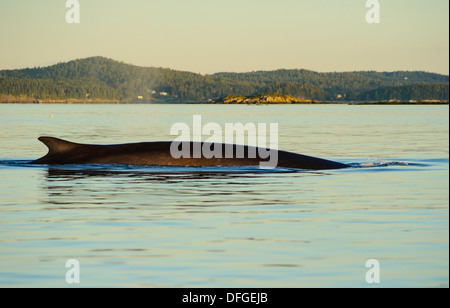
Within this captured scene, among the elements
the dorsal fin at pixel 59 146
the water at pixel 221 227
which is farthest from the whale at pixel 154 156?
the water at pixel 221 227

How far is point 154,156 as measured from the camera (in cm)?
2642

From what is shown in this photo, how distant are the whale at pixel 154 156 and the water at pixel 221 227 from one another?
518mm

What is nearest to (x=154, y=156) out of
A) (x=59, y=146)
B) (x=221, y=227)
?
(x=59, y=146)

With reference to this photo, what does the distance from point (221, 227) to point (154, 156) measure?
11.3 m

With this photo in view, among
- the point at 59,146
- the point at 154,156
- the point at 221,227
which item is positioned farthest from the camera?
the point at 59,146

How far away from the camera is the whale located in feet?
86.3

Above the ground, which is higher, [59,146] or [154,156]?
[59,146]

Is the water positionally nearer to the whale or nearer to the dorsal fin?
the whale

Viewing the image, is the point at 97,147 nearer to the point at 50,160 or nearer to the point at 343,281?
the point at 50,160

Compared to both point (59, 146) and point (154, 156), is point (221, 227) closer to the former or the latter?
point (154, 156)

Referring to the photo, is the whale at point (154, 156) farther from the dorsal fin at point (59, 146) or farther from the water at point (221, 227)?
the water at point (221, 227)

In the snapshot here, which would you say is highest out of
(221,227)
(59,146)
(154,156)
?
(59,146)

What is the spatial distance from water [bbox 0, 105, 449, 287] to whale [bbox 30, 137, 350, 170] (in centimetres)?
52
